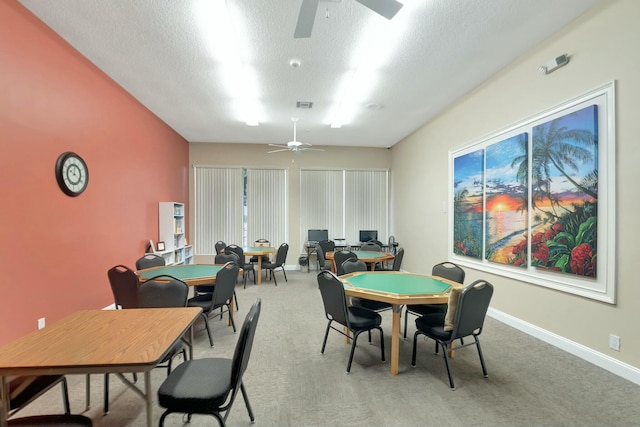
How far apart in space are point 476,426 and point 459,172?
3972 millimetres

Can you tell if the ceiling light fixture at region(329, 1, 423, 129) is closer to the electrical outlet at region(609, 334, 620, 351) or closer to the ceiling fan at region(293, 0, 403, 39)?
the ceiling fan at region(293, 0, 403, 39)

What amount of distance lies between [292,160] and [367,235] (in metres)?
3.01

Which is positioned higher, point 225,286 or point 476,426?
point 225,286

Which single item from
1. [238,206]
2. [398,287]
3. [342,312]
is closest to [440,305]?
[398,287]

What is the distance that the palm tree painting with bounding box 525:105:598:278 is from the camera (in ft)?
9.34

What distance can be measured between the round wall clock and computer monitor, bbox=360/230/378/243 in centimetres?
618

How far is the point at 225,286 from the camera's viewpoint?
3.21 meters

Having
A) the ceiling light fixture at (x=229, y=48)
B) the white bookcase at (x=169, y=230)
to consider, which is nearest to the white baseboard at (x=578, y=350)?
the ceiling light fixture at (x=229, y=48)

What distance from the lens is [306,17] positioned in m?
2.26

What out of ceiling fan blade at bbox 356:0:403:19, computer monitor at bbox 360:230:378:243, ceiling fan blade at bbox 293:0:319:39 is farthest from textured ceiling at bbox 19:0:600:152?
computer monitor at bbox 360:230:378:243

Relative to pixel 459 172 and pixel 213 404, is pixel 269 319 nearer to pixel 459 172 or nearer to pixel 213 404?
pixel 213 404

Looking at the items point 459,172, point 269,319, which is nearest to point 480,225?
point 459,172

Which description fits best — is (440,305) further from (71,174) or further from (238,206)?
(238,206)

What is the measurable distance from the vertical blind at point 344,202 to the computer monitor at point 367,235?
191 mm
